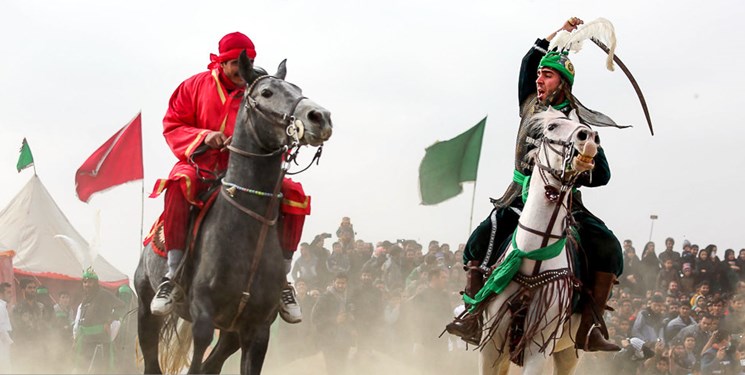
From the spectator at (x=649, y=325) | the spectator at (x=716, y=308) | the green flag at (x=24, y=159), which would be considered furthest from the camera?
the green flag at (x=24, y=159)

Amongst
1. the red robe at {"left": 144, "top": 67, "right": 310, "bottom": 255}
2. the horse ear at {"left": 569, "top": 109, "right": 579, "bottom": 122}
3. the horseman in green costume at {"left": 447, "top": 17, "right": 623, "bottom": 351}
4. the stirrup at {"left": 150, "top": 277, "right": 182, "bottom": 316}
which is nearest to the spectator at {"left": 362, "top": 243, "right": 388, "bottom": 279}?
the red robe at {"left": 144, "top": 67, "right": 310, "bottom": 255}

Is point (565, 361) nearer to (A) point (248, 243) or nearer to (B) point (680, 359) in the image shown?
(A) point (248, 243)

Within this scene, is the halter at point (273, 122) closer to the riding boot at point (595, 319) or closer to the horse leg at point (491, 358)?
the horse leg at point (491, 358)

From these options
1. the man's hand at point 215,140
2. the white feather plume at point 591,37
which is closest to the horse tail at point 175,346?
the man's hand at point 215,140

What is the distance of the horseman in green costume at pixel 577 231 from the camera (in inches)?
360

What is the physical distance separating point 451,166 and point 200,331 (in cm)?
1100

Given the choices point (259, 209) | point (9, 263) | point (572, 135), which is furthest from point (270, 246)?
point (9, 263)

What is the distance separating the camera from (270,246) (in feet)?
29.3

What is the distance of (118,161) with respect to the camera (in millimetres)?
17516

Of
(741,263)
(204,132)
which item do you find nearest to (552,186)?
(204,132)

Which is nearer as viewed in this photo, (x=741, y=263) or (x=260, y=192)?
(x=260, y=192)

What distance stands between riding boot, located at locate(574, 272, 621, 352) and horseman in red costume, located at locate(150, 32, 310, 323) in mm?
2061

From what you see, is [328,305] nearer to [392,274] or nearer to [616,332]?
[392,274]

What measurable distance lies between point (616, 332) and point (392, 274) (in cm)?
302
